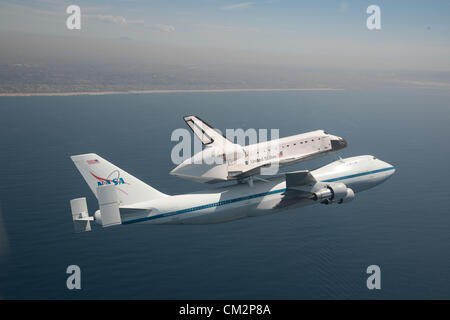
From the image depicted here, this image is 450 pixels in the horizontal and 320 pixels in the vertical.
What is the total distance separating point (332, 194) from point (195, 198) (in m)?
19.6

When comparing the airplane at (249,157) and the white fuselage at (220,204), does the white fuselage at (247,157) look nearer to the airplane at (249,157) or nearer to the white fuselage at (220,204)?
the airplane at (249,157)

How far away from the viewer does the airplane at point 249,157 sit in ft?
185

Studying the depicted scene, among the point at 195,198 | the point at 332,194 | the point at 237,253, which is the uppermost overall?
the point at 195,198

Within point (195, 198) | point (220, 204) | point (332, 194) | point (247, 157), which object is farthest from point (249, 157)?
point (332, 194)

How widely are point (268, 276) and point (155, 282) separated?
25.7 m

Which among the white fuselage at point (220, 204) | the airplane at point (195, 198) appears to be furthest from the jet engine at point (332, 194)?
the white fuselage at point (220, 204)

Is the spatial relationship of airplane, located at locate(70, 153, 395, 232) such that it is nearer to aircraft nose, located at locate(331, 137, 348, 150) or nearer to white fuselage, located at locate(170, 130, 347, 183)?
white fuselage, located at locate(170, 130, 347, 183)

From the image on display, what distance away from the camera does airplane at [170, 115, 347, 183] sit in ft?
185

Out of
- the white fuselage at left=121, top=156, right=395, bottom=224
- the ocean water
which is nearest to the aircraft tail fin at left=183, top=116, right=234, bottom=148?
the white fuselage at left=121, top=156, right=395, bottom=224

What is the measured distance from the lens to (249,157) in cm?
5812

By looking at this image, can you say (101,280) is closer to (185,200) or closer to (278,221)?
(185,200)

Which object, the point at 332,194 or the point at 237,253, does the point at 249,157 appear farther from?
the point at 237,253

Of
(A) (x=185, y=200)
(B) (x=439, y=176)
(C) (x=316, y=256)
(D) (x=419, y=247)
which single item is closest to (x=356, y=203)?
(D) (x=419, y=247)

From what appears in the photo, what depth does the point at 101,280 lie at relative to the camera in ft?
297
